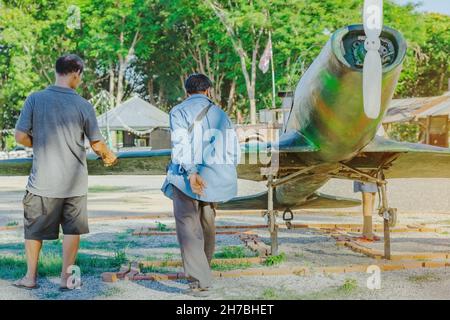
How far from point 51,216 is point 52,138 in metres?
0.62

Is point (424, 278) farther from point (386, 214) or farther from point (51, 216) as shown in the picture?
point (51, 216)

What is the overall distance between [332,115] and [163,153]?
1.77 meters

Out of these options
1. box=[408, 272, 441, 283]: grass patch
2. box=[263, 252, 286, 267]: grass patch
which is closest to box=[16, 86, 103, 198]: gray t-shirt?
box=[263, 252, 286, 267]: grass patch

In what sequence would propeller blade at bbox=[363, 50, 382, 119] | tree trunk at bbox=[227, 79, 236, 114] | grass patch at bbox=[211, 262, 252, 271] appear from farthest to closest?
tree trunk at bbox=[227, 79, 236, 114] → grass patch at bbox=[211, 262, 252, 271] → propeller blade at bbox=[363, 50, 382, 119]

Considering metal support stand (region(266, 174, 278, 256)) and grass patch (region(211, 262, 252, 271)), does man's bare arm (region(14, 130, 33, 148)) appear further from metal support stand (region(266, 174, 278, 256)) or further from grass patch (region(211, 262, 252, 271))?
metal support stand (region(266, 174, 278, 256))

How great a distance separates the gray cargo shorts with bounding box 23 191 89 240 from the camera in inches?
193

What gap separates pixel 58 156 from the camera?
4.86m

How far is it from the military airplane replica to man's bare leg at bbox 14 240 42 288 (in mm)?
1266

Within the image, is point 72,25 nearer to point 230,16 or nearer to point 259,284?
point 230,16

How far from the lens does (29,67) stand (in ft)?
125

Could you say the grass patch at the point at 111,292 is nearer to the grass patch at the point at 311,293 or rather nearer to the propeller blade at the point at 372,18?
the grass patch at the point at 311,293

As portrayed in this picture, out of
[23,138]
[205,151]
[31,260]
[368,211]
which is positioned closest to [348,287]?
[205,151]

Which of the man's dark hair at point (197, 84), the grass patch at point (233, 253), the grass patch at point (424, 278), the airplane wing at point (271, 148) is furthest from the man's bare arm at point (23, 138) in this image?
the grass patch at point (424, 278)

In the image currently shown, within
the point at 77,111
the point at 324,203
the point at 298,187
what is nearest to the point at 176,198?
the point at 77,111
